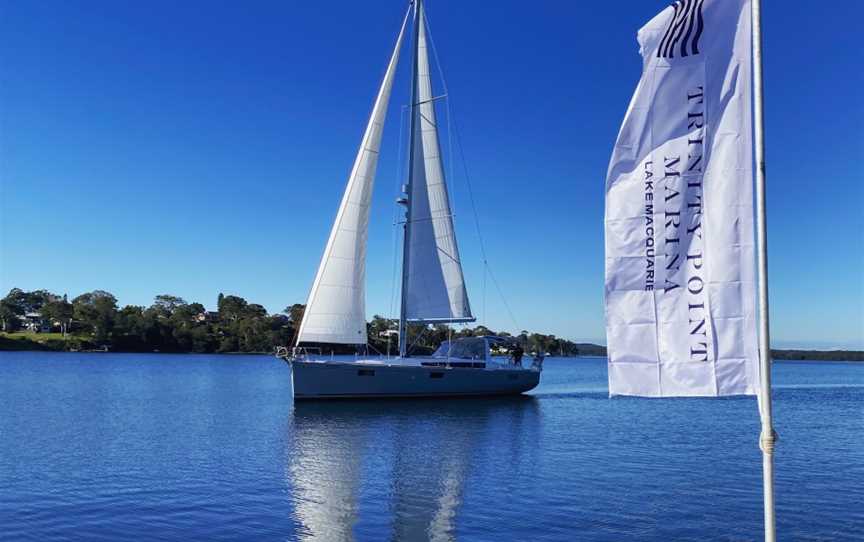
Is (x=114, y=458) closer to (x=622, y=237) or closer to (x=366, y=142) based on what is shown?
(x=622, y=237)

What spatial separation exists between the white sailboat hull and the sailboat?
6 centimetres

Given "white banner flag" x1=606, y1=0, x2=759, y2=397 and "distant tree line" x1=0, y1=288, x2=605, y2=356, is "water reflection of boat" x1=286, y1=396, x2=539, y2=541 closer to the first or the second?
"white banner flag" x1=606, y1=0, x2=759, y2=397

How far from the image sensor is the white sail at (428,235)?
1674 inches

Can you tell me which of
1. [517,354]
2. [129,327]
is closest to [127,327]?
[129,327]

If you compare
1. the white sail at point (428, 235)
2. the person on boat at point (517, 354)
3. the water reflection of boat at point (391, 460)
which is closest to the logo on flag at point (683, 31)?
the water reflection of boat at point (391, 460)

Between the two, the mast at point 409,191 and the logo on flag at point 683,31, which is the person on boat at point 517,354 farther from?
the logo on flag at point 683,31

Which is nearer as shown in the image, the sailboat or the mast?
the sailboat

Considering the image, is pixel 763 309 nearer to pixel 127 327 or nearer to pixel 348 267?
pixel 348 267

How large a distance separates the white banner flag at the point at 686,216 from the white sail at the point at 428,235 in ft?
118

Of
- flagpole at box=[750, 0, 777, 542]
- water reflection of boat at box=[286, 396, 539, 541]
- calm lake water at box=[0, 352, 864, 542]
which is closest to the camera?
flagpole at box=[750, 0, 777, 542]

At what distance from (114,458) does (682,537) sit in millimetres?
17192

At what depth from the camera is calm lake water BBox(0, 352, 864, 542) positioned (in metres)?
14.8

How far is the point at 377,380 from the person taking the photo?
40656 mm

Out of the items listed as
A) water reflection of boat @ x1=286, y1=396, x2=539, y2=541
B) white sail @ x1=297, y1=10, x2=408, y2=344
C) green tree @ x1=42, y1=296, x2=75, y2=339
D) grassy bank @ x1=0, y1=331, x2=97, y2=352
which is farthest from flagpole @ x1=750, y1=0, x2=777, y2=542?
green tree @ x1=42, y1=296, x2=75, y2=339
